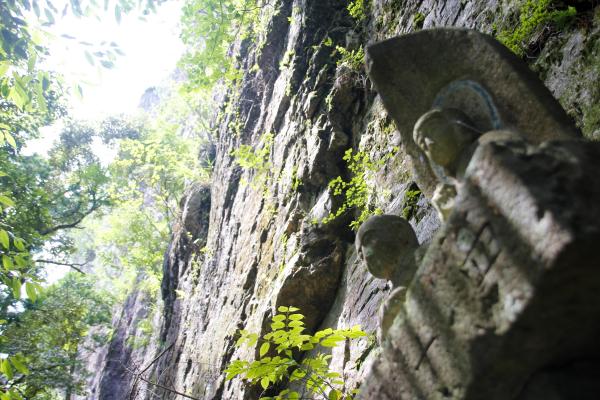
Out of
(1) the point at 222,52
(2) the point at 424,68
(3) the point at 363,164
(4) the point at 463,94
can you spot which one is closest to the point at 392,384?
(4) the point at 463,94

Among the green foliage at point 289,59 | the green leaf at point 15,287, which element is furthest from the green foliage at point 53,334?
the green foliage at point 289,59

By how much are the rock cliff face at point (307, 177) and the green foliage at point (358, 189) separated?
0.07m

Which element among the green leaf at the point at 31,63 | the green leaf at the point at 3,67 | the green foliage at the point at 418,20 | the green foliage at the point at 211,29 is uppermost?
the green foliage at the point at 211,29

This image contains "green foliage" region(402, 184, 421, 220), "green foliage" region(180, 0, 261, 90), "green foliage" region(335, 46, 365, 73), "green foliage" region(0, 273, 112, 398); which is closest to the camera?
"green foliage" region(402, 184, 421, 220)

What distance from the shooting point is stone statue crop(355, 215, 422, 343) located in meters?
2.16

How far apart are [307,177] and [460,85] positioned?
3.84m

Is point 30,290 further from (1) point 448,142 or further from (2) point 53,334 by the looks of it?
(2) point 53,334

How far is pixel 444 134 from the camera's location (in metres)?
1.82

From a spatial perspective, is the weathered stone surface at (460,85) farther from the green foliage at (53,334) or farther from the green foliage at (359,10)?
the green foliage at (53,334)

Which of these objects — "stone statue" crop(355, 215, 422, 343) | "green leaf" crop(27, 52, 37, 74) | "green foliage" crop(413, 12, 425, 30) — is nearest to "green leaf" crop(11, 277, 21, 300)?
"green leaf" crop(27, 52, 37, 74)

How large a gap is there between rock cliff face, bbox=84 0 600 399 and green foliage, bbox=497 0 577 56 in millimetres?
72

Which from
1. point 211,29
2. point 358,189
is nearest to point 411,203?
point 358,189

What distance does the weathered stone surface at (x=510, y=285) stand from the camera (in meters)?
1.08

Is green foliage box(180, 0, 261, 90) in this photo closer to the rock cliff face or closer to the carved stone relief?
the rock cliff face
